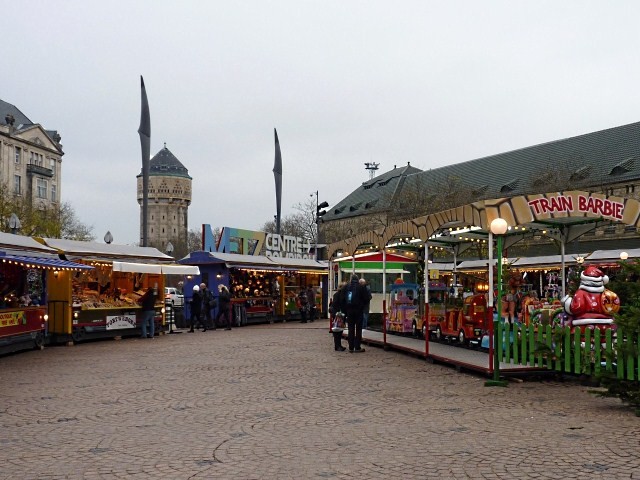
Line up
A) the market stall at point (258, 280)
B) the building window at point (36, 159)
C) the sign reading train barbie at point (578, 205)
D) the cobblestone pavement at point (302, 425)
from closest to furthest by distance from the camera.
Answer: the cobblestone pavement at point (302, 425) → the sign reading train barbie at point (578, 205) → the market stall at point (258, 280) → the building window at point (36, 159)

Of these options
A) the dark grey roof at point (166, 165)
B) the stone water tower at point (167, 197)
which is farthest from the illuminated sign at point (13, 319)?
the dark grey roof at point (166, 165)

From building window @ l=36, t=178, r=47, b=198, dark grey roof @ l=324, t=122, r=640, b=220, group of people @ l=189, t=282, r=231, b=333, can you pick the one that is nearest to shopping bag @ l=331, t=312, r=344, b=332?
group of people @ l=189, t=282, r=231, b=333

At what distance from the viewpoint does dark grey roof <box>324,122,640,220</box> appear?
1988 inches

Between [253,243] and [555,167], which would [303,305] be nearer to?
[253,243]

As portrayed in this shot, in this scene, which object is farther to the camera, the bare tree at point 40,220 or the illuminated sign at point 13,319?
the bare tree at point 40,220

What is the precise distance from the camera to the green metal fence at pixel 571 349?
919cm

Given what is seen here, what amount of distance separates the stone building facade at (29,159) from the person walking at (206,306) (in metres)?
55.8

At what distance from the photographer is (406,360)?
15.5 metres

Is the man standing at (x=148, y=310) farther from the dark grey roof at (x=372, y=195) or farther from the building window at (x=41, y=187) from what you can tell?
the building window at (x=41, y=187)

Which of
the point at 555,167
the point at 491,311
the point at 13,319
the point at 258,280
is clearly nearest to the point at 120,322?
the point at 13,319

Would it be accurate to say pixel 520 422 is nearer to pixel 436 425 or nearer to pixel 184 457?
pixel 436 425

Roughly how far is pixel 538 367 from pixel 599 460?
5.37 meters

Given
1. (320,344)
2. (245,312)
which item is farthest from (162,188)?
(320,344)

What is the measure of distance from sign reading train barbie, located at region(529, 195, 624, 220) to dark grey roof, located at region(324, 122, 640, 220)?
3322 centimetres
